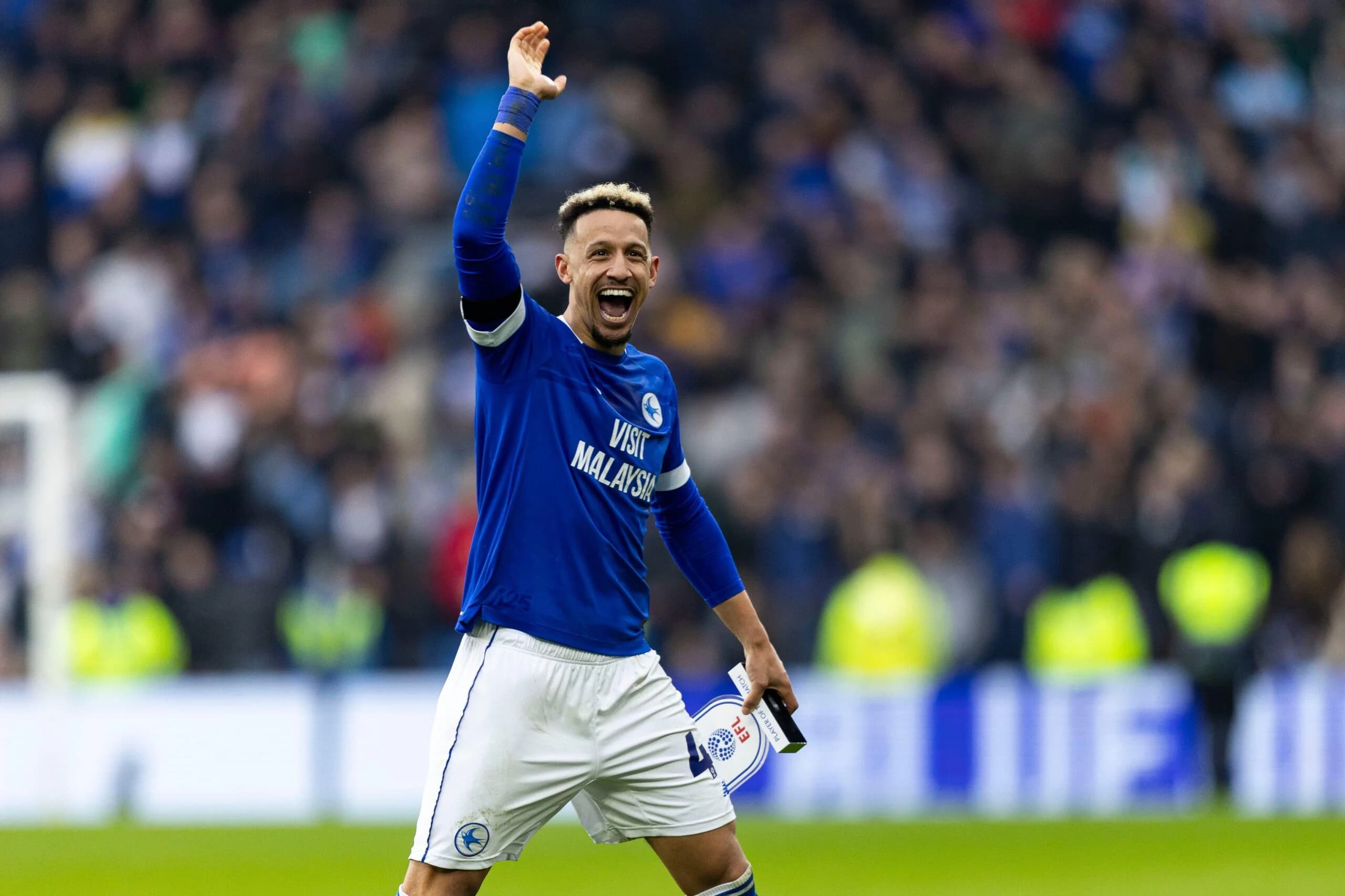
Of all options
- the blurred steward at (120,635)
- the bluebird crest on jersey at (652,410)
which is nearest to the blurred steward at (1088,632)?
the blurred steward at (120,635)

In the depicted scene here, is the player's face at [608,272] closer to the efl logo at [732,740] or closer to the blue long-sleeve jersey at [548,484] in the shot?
the blue long-sleeve jersey at [548,484]

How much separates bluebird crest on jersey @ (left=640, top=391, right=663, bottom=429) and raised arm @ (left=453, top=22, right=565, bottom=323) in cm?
53

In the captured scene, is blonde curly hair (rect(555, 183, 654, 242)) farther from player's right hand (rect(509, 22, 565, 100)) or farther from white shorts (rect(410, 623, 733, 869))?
white shorts (rect(410, 623, 733, 869))

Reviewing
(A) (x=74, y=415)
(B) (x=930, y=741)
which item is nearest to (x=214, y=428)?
(A) (x=74, y=415)

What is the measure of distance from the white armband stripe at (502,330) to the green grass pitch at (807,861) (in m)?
4.86

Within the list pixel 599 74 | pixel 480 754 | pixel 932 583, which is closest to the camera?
pixel 480 754

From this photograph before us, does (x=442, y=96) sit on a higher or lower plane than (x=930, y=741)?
higher

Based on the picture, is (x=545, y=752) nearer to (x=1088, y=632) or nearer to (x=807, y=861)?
(x=807, y=861)

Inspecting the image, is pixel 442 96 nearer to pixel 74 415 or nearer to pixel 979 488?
pixel 74 415

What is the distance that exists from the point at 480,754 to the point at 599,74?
14353 mm

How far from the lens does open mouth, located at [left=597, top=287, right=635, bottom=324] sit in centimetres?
555

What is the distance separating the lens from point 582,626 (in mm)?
5465

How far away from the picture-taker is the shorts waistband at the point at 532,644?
5418 mm

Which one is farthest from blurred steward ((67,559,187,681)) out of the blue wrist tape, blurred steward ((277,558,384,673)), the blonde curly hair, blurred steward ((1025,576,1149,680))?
the blue wrist tape
